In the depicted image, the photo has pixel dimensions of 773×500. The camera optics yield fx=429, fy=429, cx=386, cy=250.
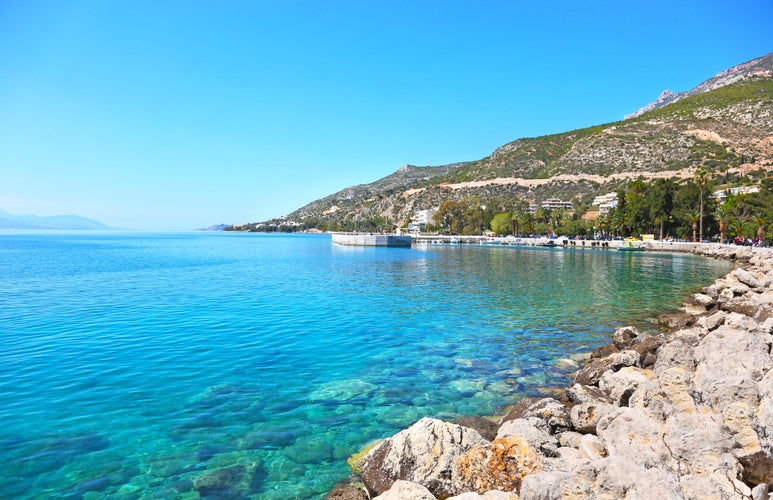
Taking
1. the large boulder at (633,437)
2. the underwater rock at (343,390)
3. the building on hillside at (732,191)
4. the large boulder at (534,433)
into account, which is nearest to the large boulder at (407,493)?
the large boulder at (534,433)

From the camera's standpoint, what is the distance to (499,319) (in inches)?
861

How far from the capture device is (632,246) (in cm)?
8700

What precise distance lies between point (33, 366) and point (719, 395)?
18.6 meters

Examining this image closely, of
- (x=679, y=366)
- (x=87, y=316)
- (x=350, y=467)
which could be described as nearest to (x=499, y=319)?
(x=679, y=366)

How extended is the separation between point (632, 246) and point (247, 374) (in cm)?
9159

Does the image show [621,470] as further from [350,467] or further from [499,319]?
[499,319]

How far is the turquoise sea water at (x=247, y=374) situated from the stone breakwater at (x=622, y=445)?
2.05m

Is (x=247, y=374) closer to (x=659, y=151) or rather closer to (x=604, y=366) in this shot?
(x=604, y=366)

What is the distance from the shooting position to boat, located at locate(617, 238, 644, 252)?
8550 cm

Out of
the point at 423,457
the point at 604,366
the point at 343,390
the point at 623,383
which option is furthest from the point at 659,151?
the point at 423,457

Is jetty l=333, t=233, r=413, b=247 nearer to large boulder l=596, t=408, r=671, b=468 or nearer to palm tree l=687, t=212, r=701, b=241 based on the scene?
palm tree l=687, t=212, r=701, b=241

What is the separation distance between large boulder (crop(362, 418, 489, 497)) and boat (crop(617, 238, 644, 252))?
91.3m

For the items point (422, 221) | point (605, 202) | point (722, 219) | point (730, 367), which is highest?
point (605, 202)

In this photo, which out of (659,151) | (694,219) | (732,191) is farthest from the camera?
(659,151)
